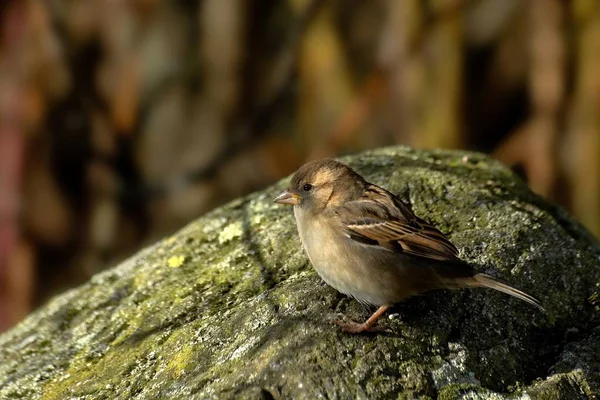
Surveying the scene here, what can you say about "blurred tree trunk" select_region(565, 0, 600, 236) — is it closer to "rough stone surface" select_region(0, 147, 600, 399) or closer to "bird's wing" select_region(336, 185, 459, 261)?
"rough stone surface" select_region(0, 147, 600, 399)

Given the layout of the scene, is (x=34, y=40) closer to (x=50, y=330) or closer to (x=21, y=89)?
(x=21, y=89)

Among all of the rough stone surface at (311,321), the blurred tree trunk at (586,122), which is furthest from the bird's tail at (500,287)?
the blurred tree trunk at (586,122)

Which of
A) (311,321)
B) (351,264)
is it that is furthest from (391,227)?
(311,321)

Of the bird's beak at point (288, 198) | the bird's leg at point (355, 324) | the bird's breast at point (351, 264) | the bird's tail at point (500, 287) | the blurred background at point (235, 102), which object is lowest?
the bird's tail at point (500, 287)

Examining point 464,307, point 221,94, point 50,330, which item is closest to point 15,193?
point 221,94

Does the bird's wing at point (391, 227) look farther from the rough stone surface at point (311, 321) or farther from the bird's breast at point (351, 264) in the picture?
the rough stone surface at point (311, 321)

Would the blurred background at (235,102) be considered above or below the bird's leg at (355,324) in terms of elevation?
above

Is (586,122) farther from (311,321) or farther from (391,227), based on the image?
(311,321)
